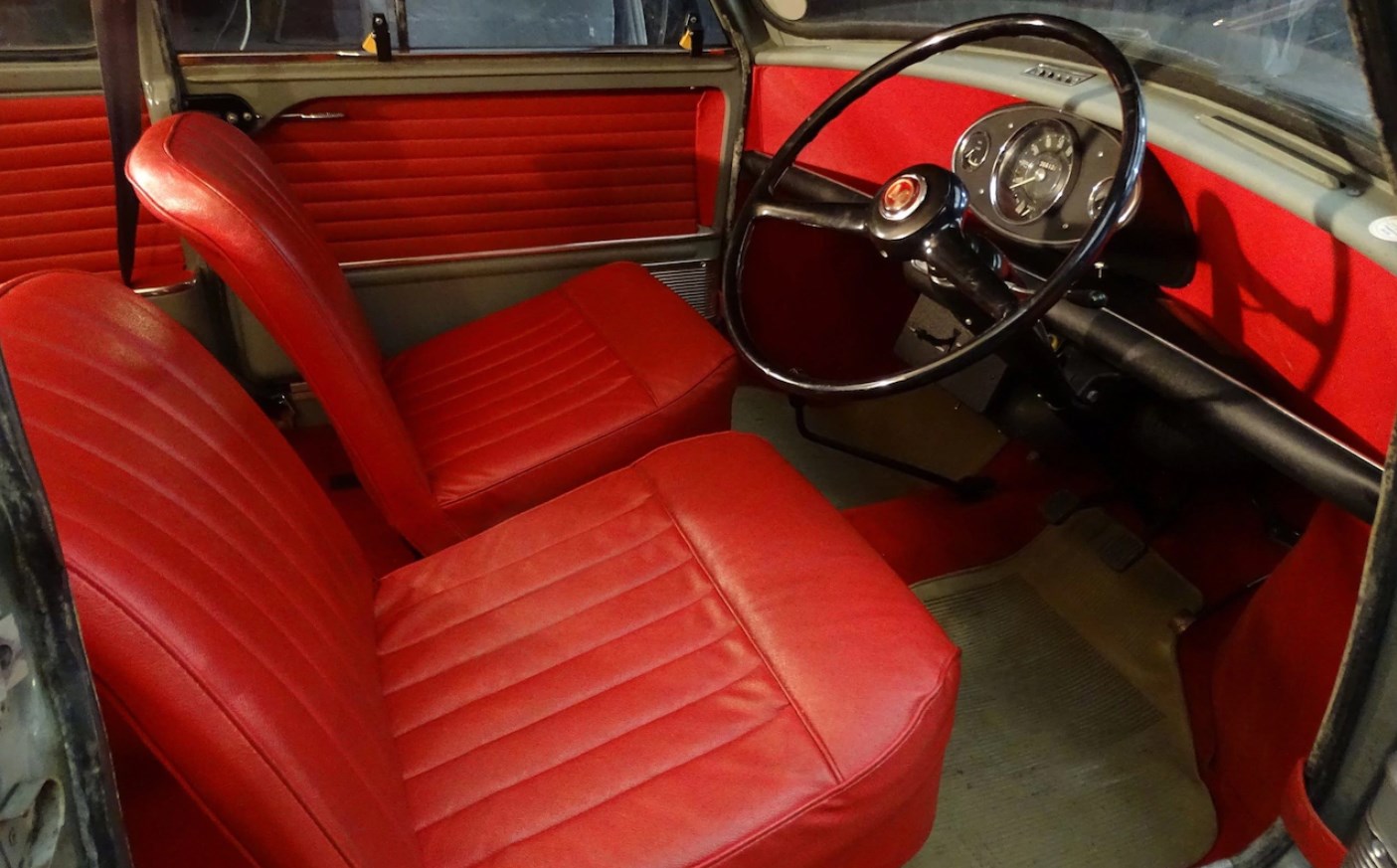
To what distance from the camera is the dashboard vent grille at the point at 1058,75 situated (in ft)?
4.24

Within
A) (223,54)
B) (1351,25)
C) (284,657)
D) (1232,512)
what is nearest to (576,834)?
(284,657)

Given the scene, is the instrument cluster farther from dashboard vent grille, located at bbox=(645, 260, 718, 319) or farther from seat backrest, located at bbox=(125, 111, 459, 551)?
dashboard vent grille, located at bbox=(645, 260, 718, 319)

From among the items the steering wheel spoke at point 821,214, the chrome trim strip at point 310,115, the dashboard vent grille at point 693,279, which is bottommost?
the dashboard vent grille at point 693,279

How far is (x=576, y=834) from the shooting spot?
85 centimetres

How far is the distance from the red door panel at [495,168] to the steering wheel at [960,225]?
968mm

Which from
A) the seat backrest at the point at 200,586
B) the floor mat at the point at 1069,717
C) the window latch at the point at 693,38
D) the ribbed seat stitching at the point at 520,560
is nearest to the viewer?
the seat backrest at the point at 200,586

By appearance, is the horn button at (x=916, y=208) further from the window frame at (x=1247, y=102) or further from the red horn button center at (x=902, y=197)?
the window frame at (x=1247, y=102)

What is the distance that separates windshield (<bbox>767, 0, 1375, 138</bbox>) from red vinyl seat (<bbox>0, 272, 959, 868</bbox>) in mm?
752

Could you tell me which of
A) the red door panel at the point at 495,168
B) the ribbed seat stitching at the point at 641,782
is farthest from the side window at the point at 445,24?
the ribbed seat stitching at the point at 641,782

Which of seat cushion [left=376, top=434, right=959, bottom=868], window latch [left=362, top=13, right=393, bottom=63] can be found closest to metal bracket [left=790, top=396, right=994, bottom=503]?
seat cushion [left=376, top=434, right=959, bottom=868]

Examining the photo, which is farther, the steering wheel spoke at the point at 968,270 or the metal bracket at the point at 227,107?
the metal bracket at the point at 227,107

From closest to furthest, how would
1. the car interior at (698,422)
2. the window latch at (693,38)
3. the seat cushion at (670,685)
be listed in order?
the car interior at (698,422) < the seat cushion at (670,685) < the window latch at (693,38)

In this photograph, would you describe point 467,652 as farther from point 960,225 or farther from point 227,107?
point 227,107

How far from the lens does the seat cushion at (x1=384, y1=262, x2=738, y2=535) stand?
1.40 meters
